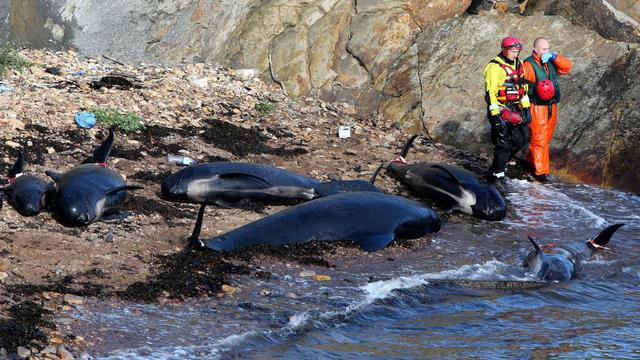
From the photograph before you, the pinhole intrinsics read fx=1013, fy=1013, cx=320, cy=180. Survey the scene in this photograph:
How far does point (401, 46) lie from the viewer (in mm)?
16516

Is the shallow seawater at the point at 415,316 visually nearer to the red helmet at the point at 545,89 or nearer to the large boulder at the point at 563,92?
the red helmet at the point at 545,89

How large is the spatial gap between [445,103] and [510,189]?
7.98 feet

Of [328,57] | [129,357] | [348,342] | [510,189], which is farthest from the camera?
[328,57]

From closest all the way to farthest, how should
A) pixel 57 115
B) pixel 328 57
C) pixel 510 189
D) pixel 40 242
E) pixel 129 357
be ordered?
pixel 129 357 < pixel 40 242 < pixel 57 115 < pixel 510 189 < pixel 328 57

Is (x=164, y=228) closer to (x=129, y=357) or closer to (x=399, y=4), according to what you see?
(x=129, y=357)

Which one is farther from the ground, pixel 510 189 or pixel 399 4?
pixel 399 4

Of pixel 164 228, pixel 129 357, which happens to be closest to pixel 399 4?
pixel 164 228

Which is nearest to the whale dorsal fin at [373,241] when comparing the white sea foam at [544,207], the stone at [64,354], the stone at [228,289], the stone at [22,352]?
the stone at [228,289]

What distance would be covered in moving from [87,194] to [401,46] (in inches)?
313

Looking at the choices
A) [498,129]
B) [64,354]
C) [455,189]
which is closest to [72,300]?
[64,354]

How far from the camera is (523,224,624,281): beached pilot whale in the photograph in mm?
10383

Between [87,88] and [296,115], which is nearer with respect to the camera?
[87,88]

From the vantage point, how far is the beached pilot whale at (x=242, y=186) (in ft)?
35.8

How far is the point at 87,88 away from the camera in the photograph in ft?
44.9
